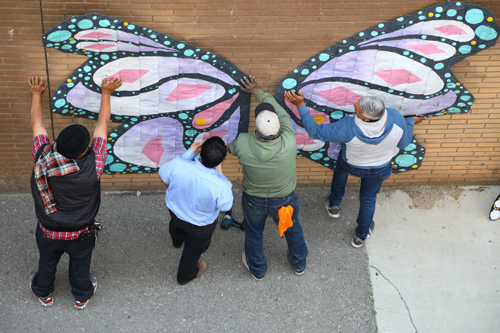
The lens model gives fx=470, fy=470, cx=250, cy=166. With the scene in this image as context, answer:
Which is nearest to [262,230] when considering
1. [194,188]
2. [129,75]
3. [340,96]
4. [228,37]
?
[194,188]

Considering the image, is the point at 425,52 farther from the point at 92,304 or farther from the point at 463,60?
the point at 92,304

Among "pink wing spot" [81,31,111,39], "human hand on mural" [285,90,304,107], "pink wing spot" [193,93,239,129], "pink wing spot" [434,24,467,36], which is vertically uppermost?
"pink wing spot" [434,24,467,36]

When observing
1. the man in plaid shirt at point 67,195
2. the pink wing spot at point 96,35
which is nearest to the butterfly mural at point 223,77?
the pink wing spot at point 96,35

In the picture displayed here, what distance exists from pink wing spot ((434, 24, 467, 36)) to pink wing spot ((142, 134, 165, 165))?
9.91 ft

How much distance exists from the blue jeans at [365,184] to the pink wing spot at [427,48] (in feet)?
3.81

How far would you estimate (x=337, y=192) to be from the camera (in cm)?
507

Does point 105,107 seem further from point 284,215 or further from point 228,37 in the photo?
point 284,215

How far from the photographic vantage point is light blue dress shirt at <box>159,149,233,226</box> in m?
3.80

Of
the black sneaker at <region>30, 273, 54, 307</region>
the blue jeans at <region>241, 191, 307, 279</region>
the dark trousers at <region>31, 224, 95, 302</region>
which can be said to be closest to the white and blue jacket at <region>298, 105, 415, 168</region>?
the blue jeans at <region>241, 191, 307, 279</region>

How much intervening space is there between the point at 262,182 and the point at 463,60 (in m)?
2.43

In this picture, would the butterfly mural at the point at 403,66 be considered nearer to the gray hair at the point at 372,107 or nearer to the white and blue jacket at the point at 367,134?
the white and blue jacket at the point at 367,134

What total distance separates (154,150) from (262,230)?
155 cm

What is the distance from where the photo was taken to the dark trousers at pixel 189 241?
4105 mm

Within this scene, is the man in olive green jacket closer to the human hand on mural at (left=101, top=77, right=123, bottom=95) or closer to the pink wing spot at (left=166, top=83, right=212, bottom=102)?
the pink wing spot at (left=166, top=83, right=212, bottom=102)
